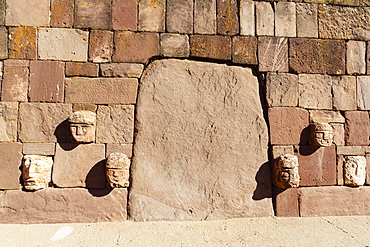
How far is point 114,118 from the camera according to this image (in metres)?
4.18

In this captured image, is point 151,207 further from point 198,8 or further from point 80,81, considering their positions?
point 198,8

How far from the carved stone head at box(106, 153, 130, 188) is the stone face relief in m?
3.18

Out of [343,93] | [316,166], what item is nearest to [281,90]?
[343,93]

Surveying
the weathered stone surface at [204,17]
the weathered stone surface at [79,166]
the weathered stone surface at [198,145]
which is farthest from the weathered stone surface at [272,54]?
the weathered stone surface at [79,166]

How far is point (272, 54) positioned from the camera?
176 inches

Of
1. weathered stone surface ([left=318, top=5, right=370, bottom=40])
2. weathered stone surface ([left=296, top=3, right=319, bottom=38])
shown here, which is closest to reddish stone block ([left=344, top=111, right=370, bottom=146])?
weathered stone surface ([left=318, top=5, right=370, bottom=40])

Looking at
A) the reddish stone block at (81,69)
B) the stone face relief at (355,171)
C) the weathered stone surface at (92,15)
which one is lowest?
the stone face relief at (355,171)

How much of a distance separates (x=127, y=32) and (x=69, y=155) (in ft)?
6.36

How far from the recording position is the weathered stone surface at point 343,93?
4.52m

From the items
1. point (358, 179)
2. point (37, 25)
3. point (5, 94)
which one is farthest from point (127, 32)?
point (358, 179)

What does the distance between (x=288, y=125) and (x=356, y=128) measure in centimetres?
109

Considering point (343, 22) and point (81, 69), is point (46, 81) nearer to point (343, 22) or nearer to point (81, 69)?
point (81, 69)

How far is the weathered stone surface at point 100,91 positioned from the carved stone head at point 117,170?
802 mm

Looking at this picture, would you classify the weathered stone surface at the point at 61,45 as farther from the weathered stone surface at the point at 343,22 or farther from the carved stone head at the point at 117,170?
the weathered stone surface at the point at 343,22
